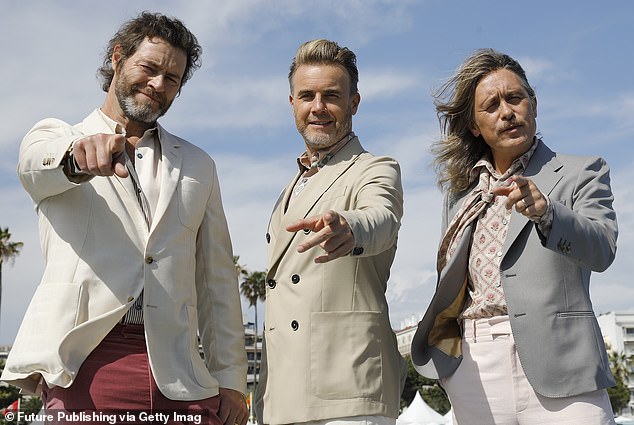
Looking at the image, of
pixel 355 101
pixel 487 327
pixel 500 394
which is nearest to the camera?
pixel 500 394

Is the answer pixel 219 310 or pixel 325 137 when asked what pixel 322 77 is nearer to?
pixel 325 137

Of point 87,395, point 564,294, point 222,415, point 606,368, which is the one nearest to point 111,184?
point 87,395

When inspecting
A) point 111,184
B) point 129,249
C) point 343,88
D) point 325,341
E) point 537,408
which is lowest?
point 537,408

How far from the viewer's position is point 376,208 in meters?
3.17

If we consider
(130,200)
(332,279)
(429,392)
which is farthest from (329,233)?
(429,392)

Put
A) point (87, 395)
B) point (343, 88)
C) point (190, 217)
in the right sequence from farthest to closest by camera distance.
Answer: point (343, 88) < point (190, 217) < point (87, 395)

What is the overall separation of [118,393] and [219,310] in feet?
2.31

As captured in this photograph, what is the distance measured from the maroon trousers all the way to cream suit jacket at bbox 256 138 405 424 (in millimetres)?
434

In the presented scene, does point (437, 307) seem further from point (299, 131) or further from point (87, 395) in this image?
point (87, 395)

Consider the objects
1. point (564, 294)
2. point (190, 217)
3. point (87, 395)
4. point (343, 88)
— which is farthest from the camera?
point (343, 88)

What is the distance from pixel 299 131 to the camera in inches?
154

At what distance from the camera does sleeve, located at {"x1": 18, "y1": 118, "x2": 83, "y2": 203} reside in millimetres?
2990

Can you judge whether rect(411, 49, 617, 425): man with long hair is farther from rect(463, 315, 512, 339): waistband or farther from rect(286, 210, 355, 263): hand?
rect(286, 210, 355, 263): hand

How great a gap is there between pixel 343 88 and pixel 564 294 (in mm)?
1530
